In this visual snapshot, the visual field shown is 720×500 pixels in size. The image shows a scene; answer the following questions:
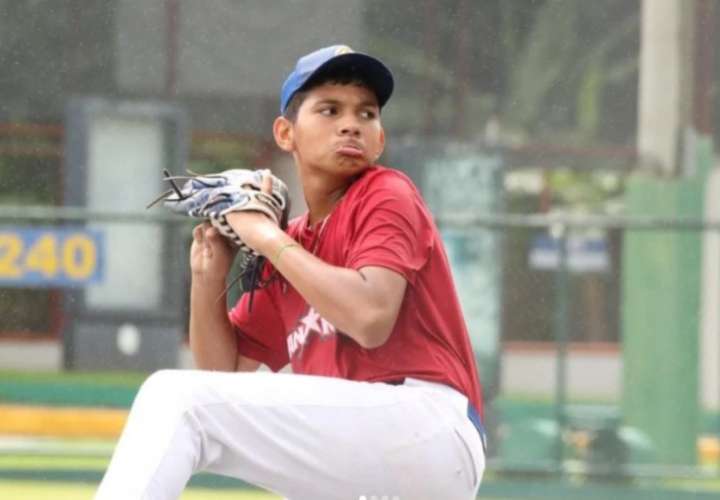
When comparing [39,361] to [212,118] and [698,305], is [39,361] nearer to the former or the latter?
[212,118]

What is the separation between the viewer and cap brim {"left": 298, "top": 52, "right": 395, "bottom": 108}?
12.0 feet

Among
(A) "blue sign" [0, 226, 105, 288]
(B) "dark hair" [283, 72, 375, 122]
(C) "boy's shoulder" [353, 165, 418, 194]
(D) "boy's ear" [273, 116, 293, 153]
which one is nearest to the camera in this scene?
(C) "boy's shoulder" [353, 165, 418, 194]

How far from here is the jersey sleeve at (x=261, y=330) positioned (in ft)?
12.9

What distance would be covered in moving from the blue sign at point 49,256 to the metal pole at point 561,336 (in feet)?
8.44

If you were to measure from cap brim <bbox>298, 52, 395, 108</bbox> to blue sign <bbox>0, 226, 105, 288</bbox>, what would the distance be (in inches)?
237

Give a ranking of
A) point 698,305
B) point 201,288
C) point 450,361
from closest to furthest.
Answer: point 450,361
point 201,288
point 698,305

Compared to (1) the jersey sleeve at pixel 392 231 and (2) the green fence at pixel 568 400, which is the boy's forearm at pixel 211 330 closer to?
(1) the jersey sleeve at pixel 392 231

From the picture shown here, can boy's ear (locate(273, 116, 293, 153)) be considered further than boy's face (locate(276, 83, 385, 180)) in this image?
Yes

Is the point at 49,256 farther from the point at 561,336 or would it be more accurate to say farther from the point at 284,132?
the point at 284,132

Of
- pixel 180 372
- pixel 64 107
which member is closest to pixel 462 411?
pixel 180 372

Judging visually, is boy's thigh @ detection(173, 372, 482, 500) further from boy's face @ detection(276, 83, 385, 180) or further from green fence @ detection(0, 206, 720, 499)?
green fence @ detection(0, 206, 720, 499)

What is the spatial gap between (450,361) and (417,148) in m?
7.24

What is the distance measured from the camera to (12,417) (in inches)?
392

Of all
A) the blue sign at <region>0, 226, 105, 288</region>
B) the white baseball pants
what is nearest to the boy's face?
the white baseball pants
